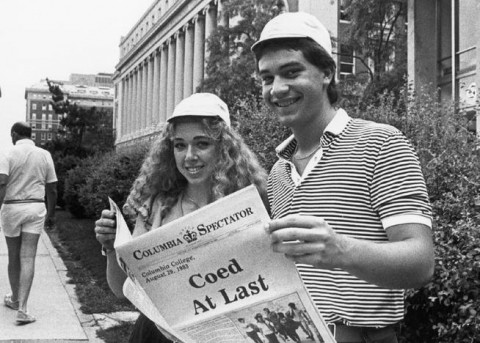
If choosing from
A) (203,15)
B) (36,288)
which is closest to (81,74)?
(203,15)

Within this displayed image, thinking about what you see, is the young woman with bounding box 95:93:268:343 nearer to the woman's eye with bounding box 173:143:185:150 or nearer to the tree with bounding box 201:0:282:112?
the woman's eye with bounding box 173:143:185:150

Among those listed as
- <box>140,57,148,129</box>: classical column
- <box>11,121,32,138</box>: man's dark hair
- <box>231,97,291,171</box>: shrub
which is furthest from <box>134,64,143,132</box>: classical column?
<box>11,121,32,138</box>: man's dark hair

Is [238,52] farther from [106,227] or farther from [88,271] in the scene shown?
[106,227]

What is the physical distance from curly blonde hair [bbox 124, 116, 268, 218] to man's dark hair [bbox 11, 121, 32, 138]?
4470 millimetres

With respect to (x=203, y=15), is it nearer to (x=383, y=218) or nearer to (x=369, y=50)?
(x=369, y=50)

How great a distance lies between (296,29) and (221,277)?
0.70 meters

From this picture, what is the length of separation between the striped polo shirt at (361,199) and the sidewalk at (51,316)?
459 cm

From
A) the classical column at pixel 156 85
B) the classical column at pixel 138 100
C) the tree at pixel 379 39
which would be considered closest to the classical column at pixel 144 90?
the classical column at pixel 138 100

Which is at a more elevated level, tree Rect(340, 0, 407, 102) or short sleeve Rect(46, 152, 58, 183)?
Answer: tree Rect(340, 0, 407, 102)

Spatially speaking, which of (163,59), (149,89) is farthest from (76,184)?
(149,89)

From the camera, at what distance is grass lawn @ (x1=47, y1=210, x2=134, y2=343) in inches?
271

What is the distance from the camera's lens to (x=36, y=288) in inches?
322

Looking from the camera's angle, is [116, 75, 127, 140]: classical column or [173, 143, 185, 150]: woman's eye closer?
[173, 143, 185, 150]: woman's eye

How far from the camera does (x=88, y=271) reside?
31.6 feet
